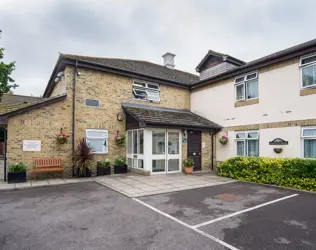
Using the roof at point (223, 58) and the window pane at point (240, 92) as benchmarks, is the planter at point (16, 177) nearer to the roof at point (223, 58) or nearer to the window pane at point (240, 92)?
the window pane at point (240, 92)

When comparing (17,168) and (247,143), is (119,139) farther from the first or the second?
(247,143)

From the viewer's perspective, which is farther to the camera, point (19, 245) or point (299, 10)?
point (299, 10)

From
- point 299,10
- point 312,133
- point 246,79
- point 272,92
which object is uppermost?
point 299,10

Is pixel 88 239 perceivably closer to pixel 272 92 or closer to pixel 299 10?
pixel 272 92

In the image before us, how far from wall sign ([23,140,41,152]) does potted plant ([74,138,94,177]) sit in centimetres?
157

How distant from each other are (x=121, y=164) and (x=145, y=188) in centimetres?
355

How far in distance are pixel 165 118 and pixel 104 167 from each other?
3884 millimetres

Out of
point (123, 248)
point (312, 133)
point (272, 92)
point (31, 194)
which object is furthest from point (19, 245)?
point (272, 92)

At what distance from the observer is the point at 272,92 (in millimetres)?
9594

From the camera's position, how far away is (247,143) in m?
10.6

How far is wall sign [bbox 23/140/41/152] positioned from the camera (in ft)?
28.7

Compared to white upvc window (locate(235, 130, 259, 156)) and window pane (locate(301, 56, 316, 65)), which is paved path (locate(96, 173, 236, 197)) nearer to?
white upvc window (locate(235, 130, 259, 156))

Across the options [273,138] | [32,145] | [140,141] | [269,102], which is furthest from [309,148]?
[32,145]

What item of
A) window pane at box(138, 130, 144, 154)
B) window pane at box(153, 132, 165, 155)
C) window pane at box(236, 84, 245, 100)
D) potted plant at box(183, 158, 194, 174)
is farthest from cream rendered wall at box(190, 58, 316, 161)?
window pane at box(138, 130, 144, 154)
